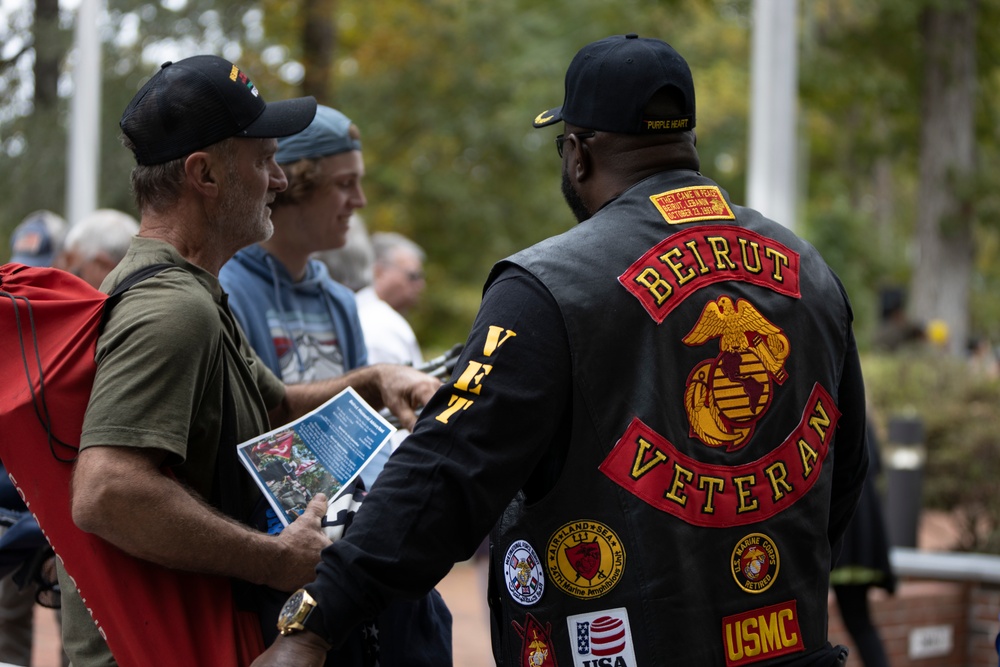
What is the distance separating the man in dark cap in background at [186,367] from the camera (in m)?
2.36

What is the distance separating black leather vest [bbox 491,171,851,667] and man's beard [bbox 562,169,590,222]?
0.15 meters

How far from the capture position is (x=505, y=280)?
97.9 inches

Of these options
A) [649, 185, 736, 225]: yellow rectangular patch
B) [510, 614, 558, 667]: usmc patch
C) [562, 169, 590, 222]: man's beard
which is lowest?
[510, 614, 558, 667]: usmc patch

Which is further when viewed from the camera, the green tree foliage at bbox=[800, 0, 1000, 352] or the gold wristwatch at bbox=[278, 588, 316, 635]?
the green tree foliage at bbox=[800, 0, 1000, 352]

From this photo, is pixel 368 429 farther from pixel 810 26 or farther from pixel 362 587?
pixel 810 26

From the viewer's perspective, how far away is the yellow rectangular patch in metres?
2.55

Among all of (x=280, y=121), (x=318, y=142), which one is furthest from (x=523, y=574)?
(x=318, y=142)

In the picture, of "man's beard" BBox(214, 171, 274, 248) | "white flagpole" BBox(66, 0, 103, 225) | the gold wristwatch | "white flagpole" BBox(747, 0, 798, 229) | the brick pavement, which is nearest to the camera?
the gold wristwatch

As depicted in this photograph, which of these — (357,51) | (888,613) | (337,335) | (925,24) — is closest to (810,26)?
(925,24)

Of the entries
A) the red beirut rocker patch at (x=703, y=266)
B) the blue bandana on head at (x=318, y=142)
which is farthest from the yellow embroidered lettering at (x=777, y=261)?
the blue bandana on head at (x=318, y=142)

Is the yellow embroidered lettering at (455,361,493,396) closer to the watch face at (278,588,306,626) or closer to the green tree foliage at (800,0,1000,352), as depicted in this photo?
the watch face at (278,588,306,626)

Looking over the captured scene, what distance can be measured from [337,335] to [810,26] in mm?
16606

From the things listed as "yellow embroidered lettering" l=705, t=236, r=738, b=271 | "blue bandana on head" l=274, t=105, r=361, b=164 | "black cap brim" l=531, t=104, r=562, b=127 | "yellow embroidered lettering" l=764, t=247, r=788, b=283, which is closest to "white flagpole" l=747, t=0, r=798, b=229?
"blue bandana on head" l=274, t=105, r=361, b=164

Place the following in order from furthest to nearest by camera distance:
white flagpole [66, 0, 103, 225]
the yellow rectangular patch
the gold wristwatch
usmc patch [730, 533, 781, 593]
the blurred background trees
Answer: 1. the blurred background trees
2. white flagpole [66, 0, 103, 225]
3. the yellow rectangular patch
4. usmc patch [730, 533, 781, 593]
5. the gold wristwatch
